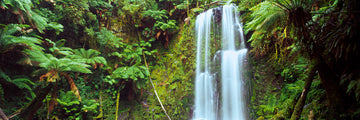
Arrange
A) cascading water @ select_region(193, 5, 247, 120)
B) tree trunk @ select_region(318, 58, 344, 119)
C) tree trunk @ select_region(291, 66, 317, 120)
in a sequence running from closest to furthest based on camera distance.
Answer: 1. tree trunk @ select_region(318, 58, 344, 119)
2. tree trunk @ select_region(291, 66, 317, 120)
3. cascading water @ select_region(193, 5, 247, 120)

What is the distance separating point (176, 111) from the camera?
6.41 m

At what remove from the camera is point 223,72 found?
225 inches

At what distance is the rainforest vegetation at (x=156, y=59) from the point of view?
7.09ft

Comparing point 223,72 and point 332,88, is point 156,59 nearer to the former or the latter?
point 223,72

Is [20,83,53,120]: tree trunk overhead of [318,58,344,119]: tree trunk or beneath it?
beneath

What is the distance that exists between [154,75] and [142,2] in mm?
3368

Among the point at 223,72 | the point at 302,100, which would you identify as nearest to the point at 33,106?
the point at 223,72

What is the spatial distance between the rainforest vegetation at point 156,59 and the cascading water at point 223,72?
30cm

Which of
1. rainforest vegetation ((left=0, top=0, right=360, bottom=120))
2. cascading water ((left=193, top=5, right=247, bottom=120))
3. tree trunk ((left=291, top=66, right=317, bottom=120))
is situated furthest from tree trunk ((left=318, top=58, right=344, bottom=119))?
cascading water ((left=193, top=5, right=247, bottom=120))

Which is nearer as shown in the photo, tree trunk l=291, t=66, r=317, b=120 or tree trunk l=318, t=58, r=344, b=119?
tree trunk l=318, t=58, r=344, b=119

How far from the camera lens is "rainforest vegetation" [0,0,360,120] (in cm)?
216

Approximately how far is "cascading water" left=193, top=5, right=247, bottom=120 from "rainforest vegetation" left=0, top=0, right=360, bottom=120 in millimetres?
300

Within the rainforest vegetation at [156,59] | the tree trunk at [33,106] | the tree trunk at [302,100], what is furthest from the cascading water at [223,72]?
the tree trunk at [33,106]

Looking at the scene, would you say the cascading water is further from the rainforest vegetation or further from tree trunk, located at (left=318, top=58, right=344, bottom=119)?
tree trunk, located at (left=318, top=58, right=344, bottom=119)
